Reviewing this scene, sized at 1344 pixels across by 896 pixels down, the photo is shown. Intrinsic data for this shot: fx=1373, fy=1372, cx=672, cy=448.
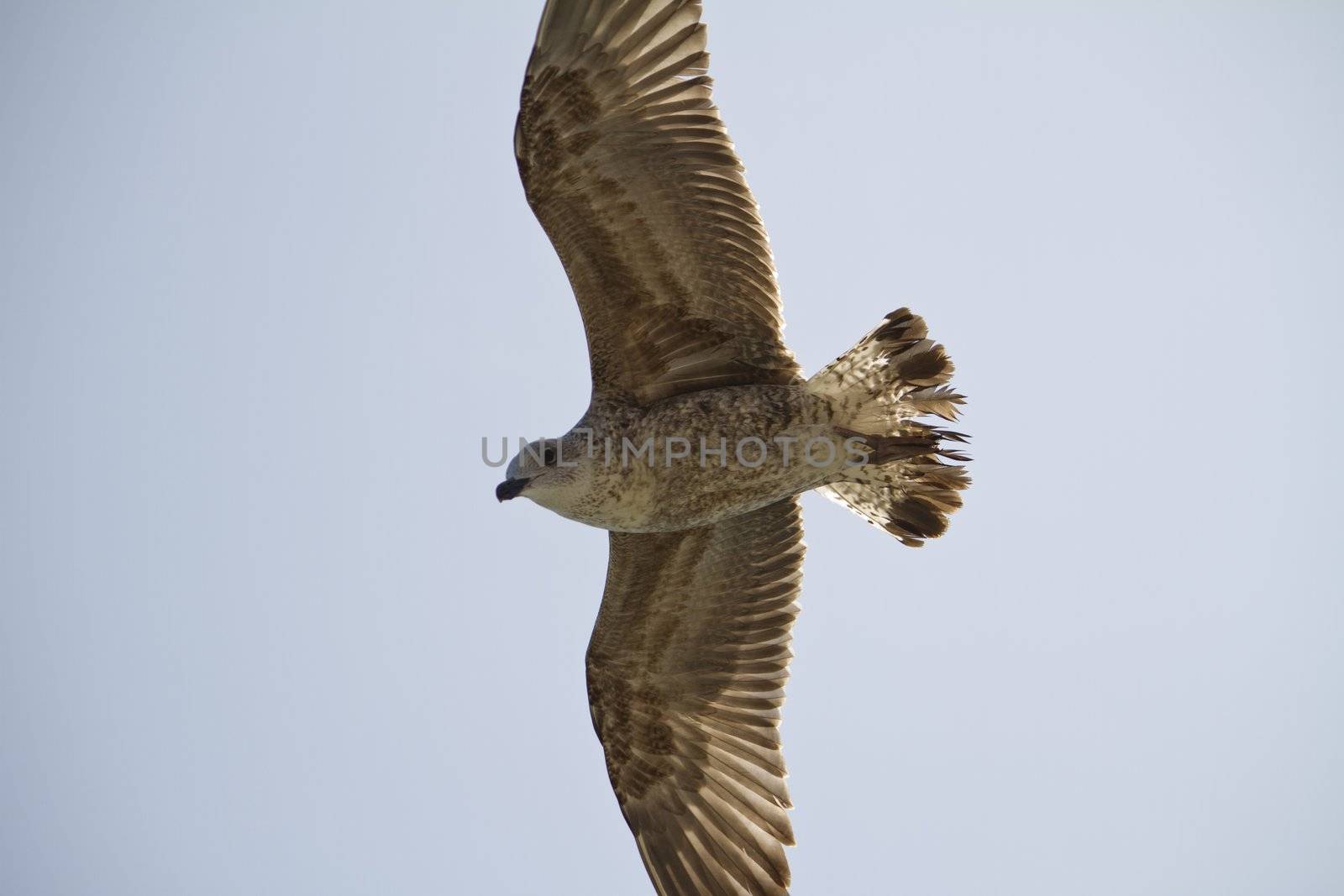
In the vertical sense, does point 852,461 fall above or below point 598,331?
below

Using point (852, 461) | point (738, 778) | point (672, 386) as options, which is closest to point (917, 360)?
point (852, 461)

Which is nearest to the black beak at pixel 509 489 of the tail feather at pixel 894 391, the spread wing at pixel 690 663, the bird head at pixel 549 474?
the bird head at pixel 549 474

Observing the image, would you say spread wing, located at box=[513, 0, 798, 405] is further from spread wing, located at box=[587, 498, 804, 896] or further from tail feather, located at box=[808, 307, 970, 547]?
spread wing, located at box=[587, 498, 804, 896]

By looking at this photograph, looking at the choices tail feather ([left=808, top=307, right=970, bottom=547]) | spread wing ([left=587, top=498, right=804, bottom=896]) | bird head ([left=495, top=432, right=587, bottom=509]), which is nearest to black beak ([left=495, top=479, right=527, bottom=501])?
bird head ([left=495, top=432, right=587, bottom=509])

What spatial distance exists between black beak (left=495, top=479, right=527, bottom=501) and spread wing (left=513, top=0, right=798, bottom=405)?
968mm

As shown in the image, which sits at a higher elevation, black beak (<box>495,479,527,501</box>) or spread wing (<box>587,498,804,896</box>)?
black beak (<box>495,479,527,501</box>)

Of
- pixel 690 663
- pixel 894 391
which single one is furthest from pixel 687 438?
pixel 690 663

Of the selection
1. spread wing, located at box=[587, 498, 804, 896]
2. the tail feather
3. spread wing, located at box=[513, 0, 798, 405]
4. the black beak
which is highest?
spread wing, located at box=[513, 0, 798, 405]

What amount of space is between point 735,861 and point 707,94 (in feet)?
15.1

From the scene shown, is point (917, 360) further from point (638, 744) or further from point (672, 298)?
point (638, 744)

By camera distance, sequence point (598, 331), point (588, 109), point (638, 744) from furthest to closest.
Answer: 1. point (638, 744)
2. point (598, 331)
3. point (588, 109)

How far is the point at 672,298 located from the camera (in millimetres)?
8133

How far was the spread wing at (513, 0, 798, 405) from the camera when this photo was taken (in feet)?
25.4

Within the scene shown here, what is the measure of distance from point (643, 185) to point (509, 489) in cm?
194
